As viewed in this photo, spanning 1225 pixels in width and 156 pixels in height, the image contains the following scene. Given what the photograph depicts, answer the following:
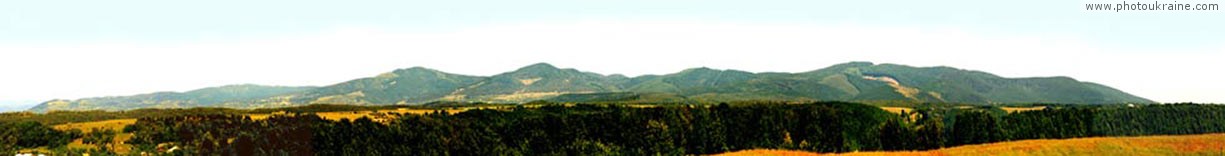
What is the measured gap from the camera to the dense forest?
339 feet

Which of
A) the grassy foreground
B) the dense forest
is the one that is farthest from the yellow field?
the grassy foreground

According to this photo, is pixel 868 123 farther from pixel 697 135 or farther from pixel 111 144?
pixel 111 144

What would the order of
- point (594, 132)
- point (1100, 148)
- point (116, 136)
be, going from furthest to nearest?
point (594, 132) < point (116, 136) < point (1100, 148)

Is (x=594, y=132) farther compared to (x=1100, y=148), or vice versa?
(x=594, y=132)

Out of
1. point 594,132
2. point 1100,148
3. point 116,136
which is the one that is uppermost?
point 1100,148

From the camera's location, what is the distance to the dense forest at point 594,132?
10344 cm

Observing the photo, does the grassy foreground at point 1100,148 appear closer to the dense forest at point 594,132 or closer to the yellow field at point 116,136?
the dense forest at point 594,132

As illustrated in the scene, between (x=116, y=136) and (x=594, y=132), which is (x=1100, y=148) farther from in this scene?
(x=116, y=136)

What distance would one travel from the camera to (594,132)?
12231 centimetres

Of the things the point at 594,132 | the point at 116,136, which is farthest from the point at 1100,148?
the point at 116,136

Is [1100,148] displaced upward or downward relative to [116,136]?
upward

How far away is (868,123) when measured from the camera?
6299 inches

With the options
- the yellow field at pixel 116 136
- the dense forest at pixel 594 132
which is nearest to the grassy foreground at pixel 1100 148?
the dense forest at pixel 594 132

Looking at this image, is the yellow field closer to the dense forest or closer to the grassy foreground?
the dense forest
